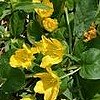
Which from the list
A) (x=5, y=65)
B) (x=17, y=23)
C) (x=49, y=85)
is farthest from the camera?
(x=17, y=23)

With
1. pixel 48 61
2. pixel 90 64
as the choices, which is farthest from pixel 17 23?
pixel 90 64

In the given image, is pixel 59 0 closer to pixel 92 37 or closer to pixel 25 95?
pixel 92 37

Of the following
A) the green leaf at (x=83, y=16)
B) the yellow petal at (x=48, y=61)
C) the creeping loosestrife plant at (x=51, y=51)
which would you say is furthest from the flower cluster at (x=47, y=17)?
the yellow petal at (x=48, y=61)

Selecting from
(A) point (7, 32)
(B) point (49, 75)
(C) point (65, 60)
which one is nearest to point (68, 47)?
(C) point (65, 60)

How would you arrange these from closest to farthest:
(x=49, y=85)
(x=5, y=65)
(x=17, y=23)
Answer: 1. (x=49, y=85)
2. (x=5, y=65)
3. (x=17, y=23)

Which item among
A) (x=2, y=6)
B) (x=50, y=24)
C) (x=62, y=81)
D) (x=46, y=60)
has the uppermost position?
(x=2, y=6)

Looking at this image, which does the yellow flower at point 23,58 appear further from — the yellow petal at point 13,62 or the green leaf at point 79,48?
the green leaf at point 79,48

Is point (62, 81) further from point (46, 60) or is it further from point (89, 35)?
point (89, 35)
